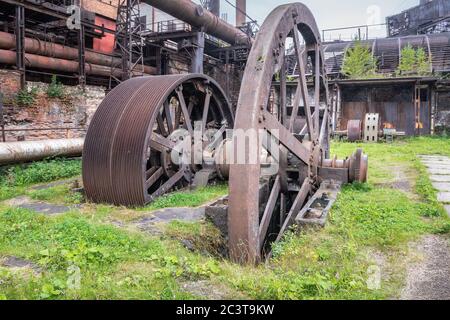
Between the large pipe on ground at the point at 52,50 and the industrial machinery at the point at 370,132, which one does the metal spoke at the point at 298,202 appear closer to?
the large pipe on ground at the point at 52,50

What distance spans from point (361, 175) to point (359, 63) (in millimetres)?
16932

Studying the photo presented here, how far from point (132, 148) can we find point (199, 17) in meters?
13.5

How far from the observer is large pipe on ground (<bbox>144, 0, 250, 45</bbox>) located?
1636 cm

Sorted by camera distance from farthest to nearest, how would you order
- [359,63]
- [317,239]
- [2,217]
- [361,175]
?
1. [359,63]
2. [361,175]
3. [2,217]
4. [317,239]

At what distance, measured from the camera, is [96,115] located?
6949 millimetres

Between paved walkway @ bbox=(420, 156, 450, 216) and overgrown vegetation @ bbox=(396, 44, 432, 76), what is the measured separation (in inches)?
412

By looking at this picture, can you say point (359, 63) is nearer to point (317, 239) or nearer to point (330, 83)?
point (330, 83)

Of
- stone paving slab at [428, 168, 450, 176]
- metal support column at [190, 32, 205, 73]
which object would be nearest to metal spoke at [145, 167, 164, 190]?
stone paving slab at [428, 168, 450, 176]

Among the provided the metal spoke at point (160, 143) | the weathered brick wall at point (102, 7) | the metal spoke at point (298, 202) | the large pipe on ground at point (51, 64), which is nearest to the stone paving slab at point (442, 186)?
the metal spoke at point (298, 202)

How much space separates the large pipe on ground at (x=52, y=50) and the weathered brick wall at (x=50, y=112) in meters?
1.41

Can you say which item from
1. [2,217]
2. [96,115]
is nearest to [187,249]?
[2,217]

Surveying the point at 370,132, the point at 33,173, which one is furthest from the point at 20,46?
the point at 370,132

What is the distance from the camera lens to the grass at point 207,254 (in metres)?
2.81

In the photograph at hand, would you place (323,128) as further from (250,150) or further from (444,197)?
(250,150)
